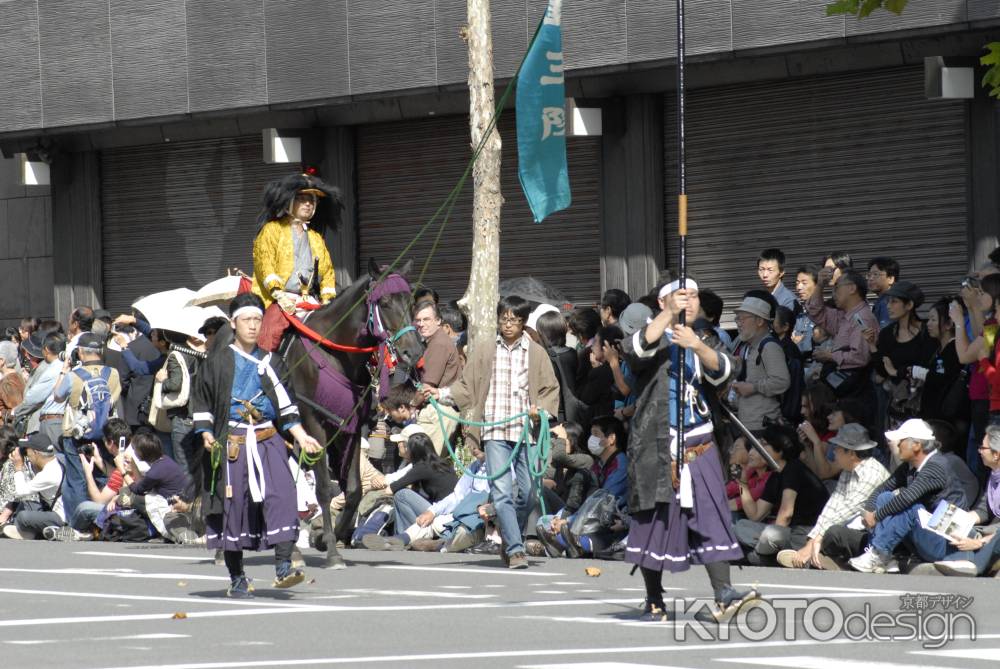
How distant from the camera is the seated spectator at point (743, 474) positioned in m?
16.0

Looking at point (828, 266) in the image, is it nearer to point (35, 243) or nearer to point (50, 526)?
point (50, 526)

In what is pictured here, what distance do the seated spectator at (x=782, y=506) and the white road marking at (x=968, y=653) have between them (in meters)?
5.45

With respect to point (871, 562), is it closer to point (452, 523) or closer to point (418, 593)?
point (418, 593)

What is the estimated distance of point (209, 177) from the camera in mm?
26625

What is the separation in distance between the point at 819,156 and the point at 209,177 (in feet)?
30.8

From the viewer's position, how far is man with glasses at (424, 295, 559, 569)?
1570 centimetres

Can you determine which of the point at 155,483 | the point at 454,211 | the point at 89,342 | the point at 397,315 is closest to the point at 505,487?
the point at 397,315

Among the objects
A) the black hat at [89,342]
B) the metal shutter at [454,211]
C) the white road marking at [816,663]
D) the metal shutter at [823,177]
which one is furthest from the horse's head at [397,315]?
the metal shutter at [454,211]

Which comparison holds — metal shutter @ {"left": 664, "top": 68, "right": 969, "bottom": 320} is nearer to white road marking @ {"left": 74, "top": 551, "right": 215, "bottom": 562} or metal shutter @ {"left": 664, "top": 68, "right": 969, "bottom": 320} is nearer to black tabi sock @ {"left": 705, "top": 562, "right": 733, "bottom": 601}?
white road marking @ {"left": 74, "top": 551, "right": 215, "bottom": 562}

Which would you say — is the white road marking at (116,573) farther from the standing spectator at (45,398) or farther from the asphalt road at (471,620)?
the standing spectator at (45,398)

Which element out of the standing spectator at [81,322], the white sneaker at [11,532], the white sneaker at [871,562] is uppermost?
the standing spectator at [81,322]

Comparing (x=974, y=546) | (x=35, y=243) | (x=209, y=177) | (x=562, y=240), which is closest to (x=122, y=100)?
(x=209, y=177)

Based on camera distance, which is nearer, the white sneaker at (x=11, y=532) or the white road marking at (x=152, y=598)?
the white road marking at (x=152, y=598)

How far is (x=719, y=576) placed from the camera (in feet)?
37.2
